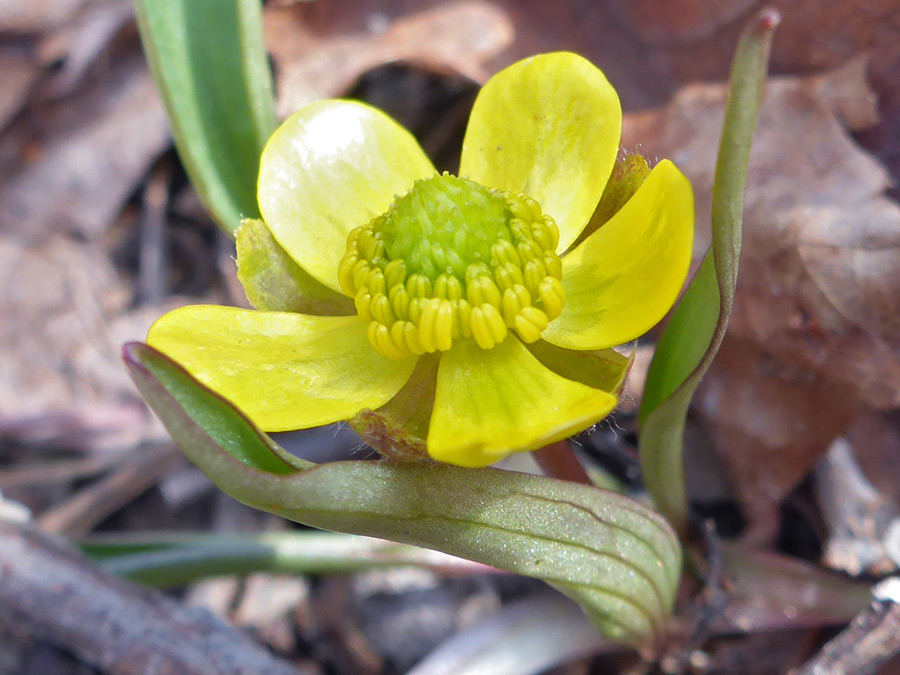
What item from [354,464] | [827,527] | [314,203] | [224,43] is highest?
[224,43]

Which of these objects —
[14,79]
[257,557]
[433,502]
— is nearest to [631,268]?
[433,502]

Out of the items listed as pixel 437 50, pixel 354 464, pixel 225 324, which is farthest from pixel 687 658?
pixel 437 50

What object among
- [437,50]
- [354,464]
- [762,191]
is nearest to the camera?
[354,464]

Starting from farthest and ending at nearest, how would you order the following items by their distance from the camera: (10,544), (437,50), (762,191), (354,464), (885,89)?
(437,50), (885,89), (762,191), (10,544), (354,464)

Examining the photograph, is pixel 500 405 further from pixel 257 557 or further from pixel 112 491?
pixel 112 491

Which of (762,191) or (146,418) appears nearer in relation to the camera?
(762,191)

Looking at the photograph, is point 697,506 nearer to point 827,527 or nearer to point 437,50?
point 827,527

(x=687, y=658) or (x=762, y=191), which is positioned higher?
(x=762, y=191)
